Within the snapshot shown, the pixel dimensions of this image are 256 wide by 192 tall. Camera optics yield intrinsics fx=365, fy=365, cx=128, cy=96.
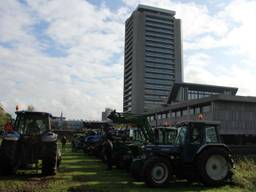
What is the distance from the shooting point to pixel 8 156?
45.6 ft

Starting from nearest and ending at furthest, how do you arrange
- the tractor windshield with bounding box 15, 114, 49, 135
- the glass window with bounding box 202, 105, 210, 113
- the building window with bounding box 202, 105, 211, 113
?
the tractor windshield with bounding box 15, 114, 49, 135 → the building window with bounding box 202, 105, 211, 113 → the glass window with bounding box 202, 105, 210, 113

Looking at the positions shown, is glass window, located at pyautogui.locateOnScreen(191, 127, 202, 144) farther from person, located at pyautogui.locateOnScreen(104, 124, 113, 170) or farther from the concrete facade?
the concrete facade

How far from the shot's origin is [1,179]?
43.8 ft

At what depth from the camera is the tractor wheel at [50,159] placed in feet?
46.4

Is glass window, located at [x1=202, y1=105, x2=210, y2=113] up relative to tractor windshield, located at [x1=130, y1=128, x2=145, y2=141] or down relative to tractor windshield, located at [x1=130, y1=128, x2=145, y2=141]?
up

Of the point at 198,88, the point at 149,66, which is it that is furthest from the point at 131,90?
the point at 198,88

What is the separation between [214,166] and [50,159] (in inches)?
246

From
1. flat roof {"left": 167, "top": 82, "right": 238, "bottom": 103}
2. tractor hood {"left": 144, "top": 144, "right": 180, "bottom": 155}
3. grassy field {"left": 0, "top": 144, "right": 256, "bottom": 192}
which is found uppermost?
flat roof {"left": 167, "top": 82, "right": 238, "bottom": 103}

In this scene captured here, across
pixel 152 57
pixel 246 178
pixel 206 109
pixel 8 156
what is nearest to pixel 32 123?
pixel 8 156

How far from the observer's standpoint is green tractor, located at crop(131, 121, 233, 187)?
1288 cm

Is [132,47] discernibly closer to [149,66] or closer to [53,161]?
[149,66]

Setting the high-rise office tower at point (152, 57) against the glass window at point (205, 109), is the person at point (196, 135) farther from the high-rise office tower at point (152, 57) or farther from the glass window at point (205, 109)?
the high-rise office tower at point (152, 57)

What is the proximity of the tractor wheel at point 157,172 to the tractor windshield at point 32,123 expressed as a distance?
17.0 ft

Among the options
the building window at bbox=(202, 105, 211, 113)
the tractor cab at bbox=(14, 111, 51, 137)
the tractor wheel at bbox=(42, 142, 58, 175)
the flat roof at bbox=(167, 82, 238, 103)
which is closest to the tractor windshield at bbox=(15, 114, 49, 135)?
the tractor cab at bbox=(14, 111, 51, 137)
